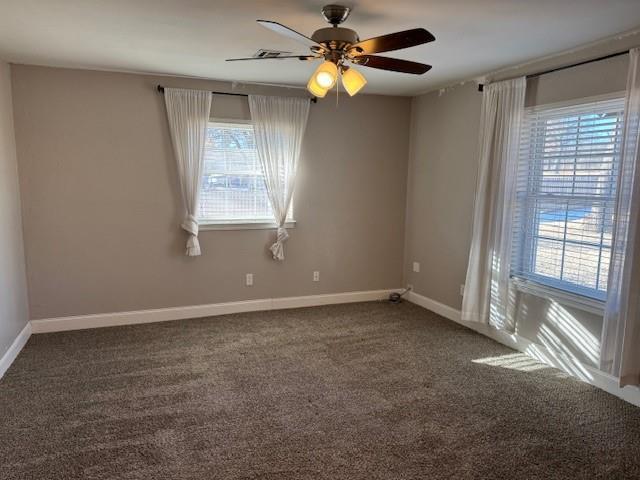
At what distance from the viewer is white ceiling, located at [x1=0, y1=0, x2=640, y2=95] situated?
2445 mm

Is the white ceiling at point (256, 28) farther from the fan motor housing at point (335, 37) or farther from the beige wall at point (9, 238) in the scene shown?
the beige wall at point (9, 238)

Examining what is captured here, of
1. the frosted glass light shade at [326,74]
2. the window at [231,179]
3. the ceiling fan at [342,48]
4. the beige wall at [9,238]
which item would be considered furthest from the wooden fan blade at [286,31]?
the beige wall at [9,238]

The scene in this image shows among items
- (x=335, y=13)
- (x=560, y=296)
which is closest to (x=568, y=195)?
(x=560, y=296)

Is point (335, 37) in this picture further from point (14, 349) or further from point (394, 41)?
point (14, 349)

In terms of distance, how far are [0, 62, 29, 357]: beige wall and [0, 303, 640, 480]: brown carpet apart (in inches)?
11.3

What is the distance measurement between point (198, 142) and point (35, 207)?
1540mm

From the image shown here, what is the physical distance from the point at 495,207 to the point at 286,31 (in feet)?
8.17

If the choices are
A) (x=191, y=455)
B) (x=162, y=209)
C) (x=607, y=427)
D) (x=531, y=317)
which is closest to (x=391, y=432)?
(x=191, y=455)

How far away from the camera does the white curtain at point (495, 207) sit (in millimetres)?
3734

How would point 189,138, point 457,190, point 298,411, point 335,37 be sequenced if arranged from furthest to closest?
1. point 457,190
2. point 189,138
3. point 298,411
4. point 335,37

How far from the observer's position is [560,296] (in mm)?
3447

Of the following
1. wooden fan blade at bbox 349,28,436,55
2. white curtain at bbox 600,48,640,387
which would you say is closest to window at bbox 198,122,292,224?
wooden fan blade at bbox 349,28,436,55

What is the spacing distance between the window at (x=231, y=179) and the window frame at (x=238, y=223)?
10 millimetres

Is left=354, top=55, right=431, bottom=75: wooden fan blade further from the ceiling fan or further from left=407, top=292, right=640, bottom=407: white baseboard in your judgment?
left=407, top=292, right=640, bottom=407: white baseboard
